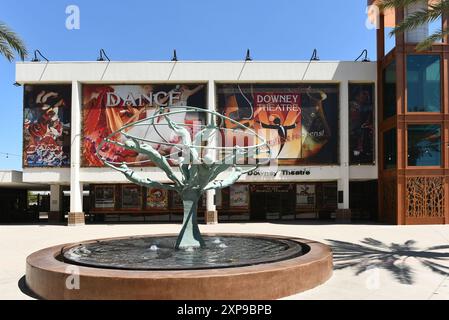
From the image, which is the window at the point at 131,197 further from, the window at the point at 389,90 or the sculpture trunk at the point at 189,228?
the sculpture trunk at the point at 189,228

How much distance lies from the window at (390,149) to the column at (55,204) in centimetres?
2528

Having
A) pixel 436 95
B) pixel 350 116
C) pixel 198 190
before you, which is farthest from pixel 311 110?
pixel 198 190

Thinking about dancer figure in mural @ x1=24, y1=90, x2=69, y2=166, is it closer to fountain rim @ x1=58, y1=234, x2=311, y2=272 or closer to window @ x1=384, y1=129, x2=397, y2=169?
fountain rim @ x1=58, y1=234, x2=311, y2=272

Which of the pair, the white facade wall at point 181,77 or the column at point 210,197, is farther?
the white facade wall at point 181,77

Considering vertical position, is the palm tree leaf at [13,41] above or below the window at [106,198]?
above

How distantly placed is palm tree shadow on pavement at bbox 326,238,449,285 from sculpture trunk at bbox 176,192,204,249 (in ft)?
13.8

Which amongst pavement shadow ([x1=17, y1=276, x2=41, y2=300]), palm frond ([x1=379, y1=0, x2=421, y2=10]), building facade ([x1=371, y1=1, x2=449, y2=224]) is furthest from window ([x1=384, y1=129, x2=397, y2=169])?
pavement shadow ([x1=17, y1=276, x2=41, y2=300])

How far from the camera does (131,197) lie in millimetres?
35062

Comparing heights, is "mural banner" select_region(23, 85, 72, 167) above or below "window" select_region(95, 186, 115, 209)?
above

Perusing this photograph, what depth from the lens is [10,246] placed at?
18.7 meters

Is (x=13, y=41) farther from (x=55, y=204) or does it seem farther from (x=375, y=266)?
(x=55, y=204)

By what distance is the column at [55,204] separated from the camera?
34.2 meters

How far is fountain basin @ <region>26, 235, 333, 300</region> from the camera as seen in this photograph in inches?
311

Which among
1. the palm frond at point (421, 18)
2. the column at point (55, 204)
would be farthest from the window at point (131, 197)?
the palm frond at point (421, 18)
